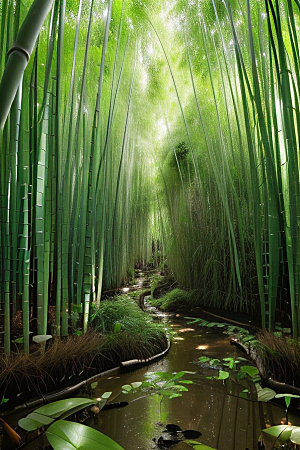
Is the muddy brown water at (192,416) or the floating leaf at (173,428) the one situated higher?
the floating leaf at (173,428)

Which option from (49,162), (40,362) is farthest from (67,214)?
(40,362)

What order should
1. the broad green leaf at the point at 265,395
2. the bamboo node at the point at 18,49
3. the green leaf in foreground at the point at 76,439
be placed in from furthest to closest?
the broad green leaf at the point at 265,395
the green leaf in foreground at the point at 76,439
the bamboo node at the point at 18,49

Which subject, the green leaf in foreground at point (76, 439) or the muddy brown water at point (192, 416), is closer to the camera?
the green leaf in foreground at point (76, 439)

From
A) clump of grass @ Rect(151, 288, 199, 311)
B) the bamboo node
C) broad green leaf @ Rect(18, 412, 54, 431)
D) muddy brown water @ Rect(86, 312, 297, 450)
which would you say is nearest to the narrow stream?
muddy brown water @ Rect(86, 312, 297, 450)

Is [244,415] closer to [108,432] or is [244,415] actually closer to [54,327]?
[108,432]

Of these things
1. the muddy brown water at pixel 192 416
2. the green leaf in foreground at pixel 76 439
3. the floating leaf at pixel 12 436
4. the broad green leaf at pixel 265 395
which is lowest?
the muddy brown water at pixel 192 416

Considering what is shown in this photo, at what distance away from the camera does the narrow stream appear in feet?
3.15

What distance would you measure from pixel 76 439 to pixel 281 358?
0.94 m

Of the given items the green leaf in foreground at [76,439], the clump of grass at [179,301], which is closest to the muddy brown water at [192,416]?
the green leaf in foreground at [76,439]

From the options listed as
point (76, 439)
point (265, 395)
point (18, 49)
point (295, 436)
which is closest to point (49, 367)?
point (76, 439)

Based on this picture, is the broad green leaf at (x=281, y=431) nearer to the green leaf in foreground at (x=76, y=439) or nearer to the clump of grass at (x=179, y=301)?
the green leaf in foreground at (x=76, y=439)

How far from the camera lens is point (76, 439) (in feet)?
2.32

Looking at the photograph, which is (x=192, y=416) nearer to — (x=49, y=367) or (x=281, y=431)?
(x=281, y=431)

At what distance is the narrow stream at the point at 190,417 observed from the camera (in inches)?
37.8
